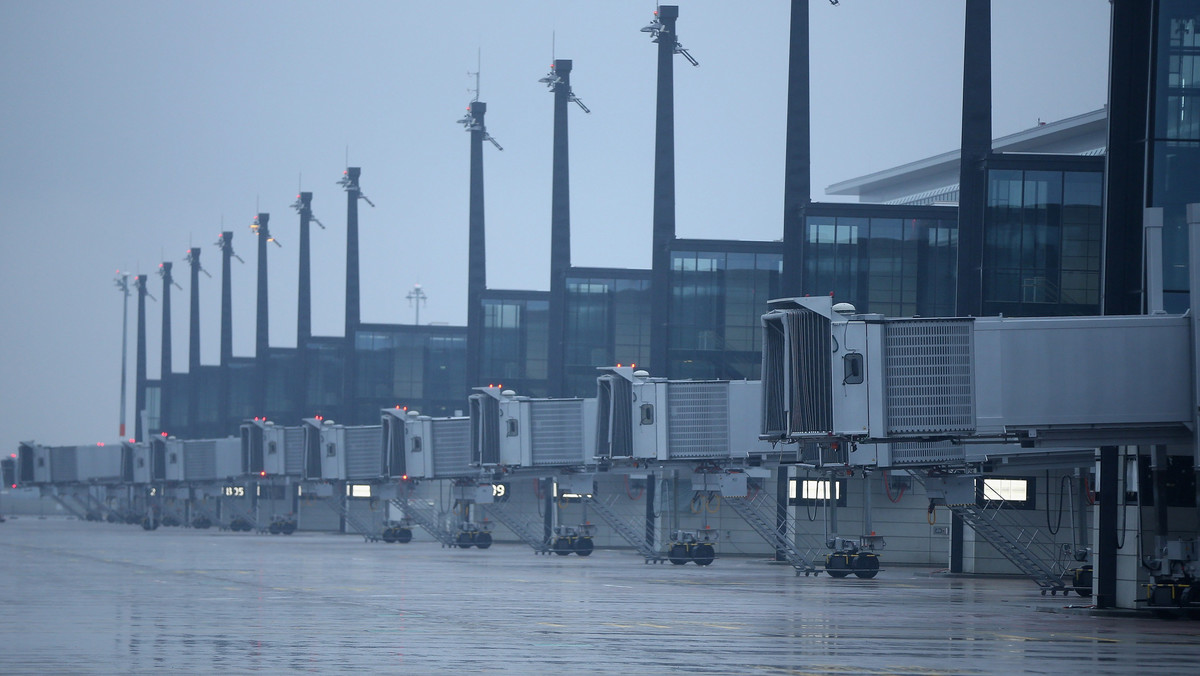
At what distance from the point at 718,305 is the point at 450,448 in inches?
828

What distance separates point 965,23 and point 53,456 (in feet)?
393

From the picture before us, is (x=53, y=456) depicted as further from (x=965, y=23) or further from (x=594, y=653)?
(x=594, y=653)

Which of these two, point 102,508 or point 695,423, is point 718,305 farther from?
point 102,508

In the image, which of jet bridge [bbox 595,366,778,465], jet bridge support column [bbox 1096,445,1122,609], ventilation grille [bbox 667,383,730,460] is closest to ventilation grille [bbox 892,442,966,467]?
jet bridge support column [bbox 1096,445,1122,609]

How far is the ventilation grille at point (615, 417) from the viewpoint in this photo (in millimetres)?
68750

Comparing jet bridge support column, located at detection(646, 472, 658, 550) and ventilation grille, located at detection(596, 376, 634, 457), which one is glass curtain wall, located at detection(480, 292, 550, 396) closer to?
jet bridge support column, located at detection(646, 472, 658, 550)

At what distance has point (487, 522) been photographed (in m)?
102

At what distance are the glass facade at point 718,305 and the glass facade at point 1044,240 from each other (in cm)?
2969

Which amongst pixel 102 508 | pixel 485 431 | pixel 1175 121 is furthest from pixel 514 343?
pixel 1175 121

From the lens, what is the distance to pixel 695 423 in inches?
2635

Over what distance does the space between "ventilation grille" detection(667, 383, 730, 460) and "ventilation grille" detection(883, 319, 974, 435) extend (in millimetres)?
30718

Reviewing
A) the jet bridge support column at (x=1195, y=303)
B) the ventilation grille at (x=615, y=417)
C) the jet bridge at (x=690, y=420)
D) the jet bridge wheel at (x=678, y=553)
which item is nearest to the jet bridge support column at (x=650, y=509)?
the jet bridge wheel at (x=678, y=553)

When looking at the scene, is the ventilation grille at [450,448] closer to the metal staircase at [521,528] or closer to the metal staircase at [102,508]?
A: the metal staircase at [521,528]

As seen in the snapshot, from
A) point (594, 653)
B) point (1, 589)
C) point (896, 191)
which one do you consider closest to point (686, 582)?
point (1, 589)
